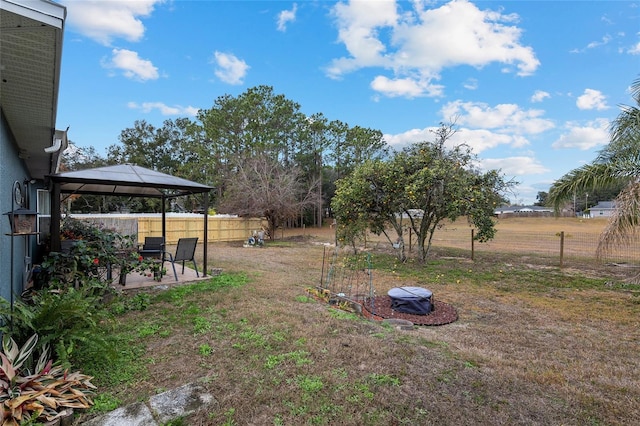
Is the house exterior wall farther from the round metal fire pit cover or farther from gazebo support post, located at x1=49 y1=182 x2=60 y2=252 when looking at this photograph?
the round metal fire pit cover

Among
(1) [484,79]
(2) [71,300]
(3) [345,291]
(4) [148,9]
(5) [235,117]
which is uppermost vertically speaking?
(5) [235,117]

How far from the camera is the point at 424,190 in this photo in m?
8.57

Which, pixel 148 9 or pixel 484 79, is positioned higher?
pixel 484 79

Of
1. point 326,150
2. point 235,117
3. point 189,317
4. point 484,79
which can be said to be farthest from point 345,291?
point 326,150

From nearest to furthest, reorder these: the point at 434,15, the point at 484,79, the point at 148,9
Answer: the point at 148,9 → the point at 434,15 → the point at 484,79

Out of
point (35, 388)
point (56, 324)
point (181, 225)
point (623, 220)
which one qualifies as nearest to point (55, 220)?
point (56, 324)

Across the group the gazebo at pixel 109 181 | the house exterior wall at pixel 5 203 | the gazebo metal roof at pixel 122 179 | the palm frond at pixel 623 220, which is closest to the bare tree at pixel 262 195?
the gazebo metal roof at pixel 122 179

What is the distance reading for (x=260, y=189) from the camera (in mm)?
17250

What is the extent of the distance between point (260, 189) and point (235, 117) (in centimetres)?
772

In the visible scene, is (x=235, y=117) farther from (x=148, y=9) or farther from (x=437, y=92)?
(x=148, y=9)

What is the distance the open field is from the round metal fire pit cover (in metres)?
0.54

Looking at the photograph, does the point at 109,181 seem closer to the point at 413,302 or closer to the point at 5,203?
the point at 5,203

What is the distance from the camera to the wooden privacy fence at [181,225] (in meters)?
13.2

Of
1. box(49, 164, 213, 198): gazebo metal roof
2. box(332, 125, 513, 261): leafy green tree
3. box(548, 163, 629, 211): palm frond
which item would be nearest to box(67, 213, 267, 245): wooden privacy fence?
box(49, 164, 213, 198): gazebo metal roof
